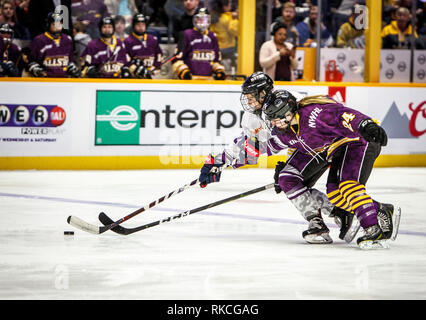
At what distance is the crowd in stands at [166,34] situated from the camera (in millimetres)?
9484

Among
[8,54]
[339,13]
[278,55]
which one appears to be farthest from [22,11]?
[339,13]

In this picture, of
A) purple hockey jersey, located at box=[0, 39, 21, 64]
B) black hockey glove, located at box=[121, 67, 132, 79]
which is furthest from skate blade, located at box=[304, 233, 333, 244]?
purple hockey jersey, located at box=[0, 39, 21, 64]

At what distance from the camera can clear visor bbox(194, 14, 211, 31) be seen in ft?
32.7

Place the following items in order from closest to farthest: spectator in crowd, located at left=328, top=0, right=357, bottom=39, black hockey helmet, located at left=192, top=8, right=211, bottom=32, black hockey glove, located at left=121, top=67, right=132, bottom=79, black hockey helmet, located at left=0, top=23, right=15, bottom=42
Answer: black hockey helmet, located at left=0, top=23, right=15, bottom=42
black hockey glove, located at left=121, top=67, right=132, bottom=79
black hockey helmet, located at left=192, top=8, right=211, bottom=32
spectator in crowd, located at left=328, top=0, right=357, bottom=39

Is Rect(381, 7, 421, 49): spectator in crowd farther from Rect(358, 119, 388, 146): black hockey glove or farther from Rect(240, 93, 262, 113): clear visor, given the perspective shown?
Rect(358, 119, 388, 146): black hockey glove

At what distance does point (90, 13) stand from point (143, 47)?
2.30 ft

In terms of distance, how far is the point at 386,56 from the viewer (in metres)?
11.0

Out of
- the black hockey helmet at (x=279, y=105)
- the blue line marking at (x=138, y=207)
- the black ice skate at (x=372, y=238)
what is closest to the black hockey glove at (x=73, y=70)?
the blue line marking at (x=138, y=207)

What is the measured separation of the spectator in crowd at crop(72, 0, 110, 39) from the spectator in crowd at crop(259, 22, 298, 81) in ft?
6.16

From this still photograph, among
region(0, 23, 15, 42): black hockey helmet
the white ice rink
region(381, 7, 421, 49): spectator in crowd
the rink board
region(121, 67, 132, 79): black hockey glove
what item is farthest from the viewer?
region(381, 7, 421, 49): spectator in crowd

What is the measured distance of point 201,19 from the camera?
32.7ft

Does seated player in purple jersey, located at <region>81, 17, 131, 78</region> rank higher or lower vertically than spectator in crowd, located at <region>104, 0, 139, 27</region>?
lower

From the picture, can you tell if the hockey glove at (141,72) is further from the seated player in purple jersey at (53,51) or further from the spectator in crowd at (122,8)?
the spectator in crowd at (122,8)
